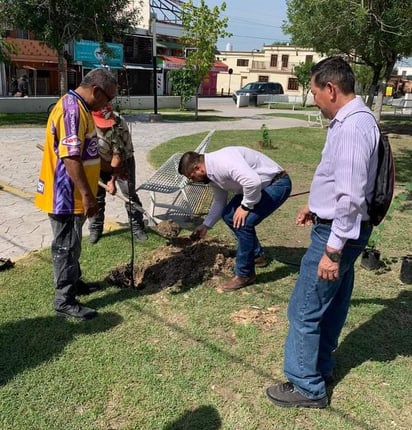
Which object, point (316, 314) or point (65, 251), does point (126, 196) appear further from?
point (316, 314)

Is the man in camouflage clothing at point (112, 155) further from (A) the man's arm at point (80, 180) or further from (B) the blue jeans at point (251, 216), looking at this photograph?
(A) the man's arm at point (80, 180)

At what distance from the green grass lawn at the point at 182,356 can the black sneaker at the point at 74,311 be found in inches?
2.1

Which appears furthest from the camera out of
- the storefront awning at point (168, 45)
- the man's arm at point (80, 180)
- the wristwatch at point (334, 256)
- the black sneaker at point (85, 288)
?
the storefront awning at point (168, 45)

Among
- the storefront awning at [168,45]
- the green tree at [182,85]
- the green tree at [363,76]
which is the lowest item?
the green tree at [182,85]

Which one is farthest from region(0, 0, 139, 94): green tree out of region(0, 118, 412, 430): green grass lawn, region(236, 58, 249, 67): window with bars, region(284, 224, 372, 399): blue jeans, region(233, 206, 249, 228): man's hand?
region(236, 58, 249, 67): window with bars

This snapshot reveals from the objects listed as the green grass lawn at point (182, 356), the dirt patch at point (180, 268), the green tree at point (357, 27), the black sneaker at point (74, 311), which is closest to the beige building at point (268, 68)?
the green tree at point (357, 27)

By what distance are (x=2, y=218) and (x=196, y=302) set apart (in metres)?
3.20

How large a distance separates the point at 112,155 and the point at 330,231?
2.99 m

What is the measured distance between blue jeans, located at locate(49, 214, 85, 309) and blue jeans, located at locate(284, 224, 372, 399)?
65.2 inches

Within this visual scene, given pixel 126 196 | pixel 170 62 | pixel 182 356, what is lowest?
pixel 182 356

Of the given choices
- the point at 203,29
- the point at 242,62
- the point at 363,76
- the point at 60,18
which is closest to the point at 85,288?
the point at 60,18

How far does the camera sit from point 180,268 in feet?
14.2

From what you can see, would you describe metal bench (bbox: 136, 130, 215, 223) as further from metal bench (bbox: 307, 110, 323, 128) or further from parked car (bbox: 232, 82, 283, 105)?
parked car (bbox: 232, 82, 283, 105)

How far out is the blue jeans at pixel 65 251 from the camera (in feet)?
11.1
